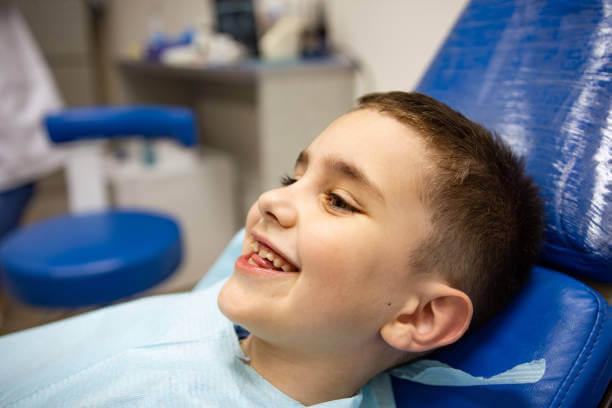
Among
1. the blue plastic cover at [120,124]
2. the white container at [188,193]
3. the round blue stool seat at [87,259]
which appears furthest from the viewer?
the white container at [188,193]

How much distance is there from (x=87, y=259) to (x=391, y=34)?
1.04m

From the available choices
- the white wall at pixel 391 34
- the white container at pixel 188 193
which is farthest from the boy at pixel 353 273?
the white container at pixel 188 193

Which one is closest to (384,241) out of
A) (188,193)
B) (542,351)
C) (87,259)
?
(542,351)

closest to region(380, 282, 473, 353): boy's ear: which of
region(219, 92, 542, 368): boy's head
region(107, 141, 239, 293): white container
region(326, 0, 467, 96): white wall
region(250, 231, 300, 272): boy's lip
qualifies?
region(219, 92, 542, 368): boy's head

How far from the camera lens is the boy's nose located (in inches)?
24.0

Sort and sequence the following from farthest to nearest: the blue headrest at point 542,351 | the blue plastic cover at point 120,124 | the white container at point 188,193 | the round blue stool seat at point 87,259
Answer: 1. the white container at point 188,193
2. the blue plastic cover at point 120,124
3. the round blue stool seat at point 87,259
4. the blue headrest at point 542,351

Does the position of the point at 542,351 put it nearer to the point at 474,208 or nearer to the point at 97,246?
the point at 474,208

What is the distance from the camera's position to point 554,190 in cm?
67

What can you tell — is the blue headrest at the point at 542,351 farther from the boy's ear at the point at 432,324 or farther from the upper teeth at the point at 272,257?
the upper teeth at the point at 272,257

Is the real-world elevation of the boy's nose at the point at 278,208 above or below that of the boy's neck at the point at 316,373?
above

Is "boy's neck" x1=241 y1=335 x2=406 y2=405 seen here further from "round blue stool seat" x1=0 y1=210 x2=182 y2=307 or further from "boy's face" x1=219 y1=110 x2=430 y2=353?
"round blue stool seat" x1=0 y1=210 x2=182 y2=307

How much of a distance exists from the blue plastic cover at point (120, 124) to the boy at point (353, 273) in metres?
0.73

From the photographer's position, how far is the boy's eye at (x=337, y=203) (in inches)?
23.9

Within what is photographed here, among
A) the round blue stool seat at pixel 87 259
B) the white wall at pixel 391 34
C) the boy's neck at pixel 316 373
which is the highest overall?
the white wall at pixel 391 34
